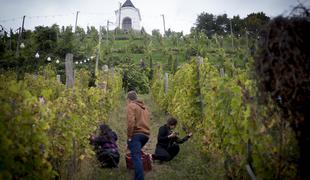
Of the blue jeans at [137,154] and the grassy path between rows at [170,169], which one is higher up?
the blue jeans at [137,154]

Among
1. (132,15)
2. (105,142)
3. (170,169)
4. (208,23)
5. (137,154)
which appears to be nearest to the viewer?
(137,154)

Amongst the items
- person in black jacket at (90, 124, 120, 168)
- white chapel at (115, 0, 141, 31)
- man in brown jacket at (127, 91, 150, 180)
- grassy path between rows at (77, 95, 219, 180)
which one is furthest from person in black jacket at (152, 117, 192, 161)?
white chapel at (115, 0, 141, 31)

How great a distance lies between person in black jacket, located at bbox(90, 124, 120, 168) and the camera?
7504mm

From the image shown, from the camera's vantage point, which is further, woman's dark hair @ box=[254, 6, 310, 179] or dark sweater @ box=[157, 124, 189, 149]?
dark sweater @ box=[157, 124, 189, 149]

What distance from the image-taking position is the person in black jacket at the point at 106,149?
7.50 metres

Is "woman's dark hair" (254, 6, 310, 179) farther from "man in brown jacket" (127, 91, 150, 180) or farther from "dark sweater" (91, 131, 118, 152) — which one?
"dark sweater" (91, 131, 118, 152)

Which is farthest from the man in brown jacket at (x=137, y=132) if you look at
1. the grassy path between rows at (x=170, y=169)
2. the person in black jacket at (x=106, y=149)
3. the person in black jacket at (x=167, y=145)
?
the person in black jacket at (x=167, y=145)

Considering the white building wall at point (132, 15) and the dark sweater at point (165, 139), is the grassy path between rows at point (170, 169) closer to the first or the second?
the dark sweater at point (165, 139)

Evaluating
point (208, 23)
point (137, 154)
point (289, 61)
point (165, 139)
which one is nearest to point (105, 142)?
point (165, 139)

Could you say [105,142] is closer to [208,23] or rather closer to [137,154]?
[137,154]

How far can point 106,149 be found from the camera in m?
7.61

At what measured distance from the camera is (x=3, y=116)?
3.67 meters

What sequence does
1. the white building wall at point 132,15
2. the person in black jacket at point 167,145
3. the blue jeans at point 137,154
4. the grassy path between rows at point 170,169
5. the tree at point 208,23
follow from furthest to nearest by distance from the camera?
the white building wall at point 132,15 → the tree at point 208,23 → the person in black jacket at point 167,145 → the grassy path between rows at point 170,169 → the blue jeans at point 137,154

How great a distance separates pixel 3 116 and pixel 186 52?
3010 cm
